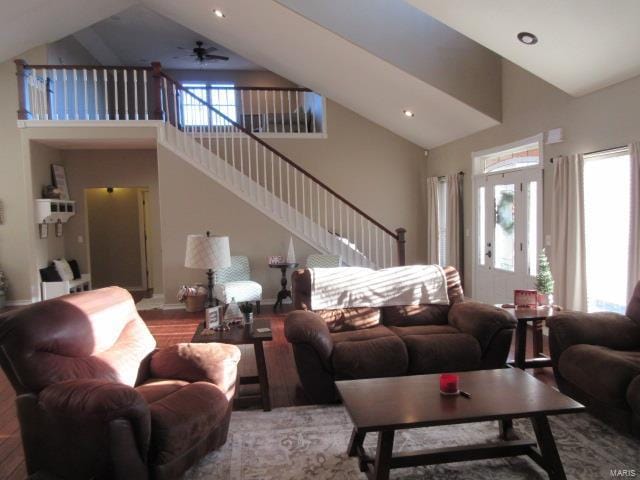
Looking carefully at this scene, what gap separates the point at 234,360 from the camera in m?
2.87

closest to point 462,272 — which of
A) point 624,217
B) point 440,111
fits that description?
point 440,111

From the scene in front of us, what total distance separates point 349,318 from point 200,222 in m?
3.74

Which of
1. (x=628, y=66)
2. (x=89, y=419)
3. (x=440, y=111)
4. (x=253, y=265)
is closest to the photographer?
(x=89, y=419)

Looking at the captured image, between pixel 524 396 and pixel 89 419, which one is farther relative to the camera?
pixel 524 396

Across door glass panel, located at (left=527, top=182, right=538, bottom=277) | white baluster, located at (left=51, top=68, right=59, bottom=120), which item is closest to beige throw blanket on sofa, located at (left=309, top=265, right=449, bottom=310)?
door glass panel, located at (left=527, top=182, right=538, bottom=277)

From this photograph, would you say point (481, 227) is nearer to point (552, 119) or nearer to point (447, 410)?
point (552, 119)

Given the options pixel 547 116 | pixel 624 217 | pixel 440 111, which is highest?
pixel 440 111

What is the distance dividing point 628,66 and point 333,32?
10.2ft

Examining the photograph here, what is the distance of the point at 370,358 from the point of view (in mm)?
3330

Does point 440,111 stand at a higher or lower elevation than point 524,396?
higher

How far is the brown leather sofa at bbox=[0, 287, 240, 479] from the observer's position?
81.5 inches

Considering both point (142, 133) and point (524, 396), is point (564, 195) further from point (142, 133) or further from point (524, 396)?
point (142, 133)

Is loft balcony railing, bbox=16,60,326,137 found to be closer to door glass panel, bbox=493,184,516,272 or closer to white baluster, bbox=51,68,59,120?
white baluster, bbox=51,68,59,120

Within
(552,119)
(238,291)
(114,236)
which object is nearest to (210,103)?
(114,236)
